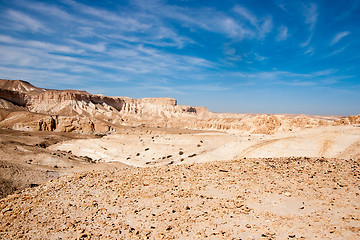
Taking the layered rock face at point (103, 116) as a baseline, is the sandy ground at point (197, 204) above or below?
below

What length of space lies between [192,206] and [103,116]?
75.4 m

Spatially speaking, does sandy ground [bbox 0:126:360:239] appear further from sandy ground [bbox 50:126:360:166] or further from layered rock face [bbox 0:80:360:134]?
layered rock face [bbox 0:80:360:134]

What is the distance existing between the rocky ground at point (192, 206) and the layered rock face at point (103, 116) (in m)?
35.2

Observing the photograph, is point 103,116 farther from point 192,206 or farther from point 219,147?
point 192,206

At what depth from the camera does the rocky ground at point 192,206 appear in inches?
176

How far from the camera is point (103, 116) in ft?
248

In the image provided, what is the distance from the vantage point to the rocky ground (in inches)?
176

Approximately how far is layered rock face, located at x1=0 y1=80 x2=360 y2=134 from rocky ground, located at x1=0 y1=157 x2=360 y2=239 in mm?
35206

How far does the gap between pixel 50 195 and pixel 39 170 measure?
9041 millimetres

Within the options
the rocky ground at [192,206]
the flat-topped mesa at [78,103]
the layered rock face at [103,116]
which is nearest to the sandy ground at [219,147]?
the rocky ground at [192,206]

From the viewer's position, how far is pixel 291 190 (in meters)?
6.43

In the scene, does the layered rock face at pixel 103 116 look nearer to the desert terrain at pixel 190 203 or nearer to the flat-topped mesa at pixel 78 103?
the flat-topped mesa at pixel 78 103

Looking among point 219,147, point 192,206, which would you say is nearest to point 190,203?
point 192,206

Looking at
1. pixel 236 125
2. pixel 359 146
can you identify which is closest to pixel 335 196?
pixel 359 146
